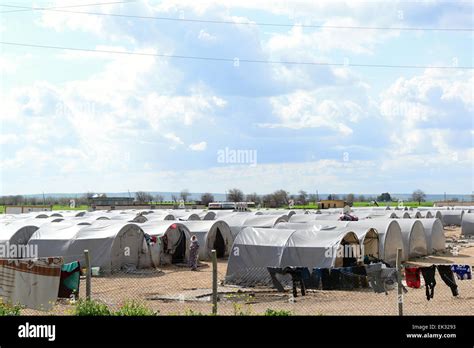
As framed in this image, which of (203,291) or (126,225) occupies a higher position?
(126,225)

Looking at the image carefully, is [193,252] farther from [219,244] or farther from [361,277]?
[361,277]

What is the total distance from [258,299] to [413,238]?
567 inches

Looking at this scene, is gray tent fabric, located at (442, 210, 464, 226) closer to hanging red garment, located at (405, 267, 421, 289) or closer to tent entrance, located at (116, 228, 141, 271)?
tent entrance, located at (116, 228, 141, 271)

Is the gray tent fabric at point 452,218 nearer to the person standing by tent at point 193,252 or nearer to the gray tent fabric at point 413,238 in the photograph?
the gray tent fabric at point 413,238

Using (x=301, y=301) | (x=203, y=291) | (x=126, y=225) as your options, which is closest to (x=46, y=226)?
(x=126, y=225)

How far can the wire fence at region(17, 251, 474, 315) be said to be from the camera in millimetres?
15711

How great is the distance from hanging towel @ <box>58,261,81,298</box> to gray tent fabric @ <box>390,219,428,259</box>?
18.6 m

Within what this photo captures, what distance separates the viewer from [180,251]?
30.0 m

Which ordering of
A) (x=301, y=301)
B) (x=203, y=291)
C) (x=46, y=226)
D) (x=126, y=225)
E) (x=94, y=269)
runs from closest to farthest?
(x=301, y=301), (x=203, y=291), (x=94, y=269), (x=126, y=225), (x=46, y=226)
